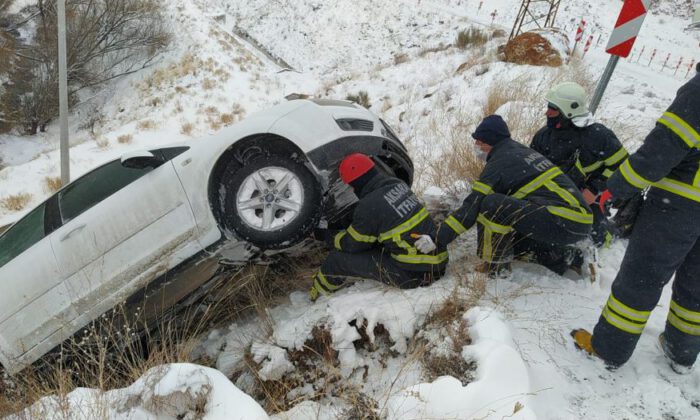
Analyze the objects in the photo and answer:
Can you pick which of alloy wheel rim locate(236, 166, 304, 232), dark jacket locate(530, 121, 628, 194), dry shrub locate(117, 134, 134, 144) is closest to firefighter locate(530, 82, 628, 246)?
dark jacket locate(530, 121, 628, 194)

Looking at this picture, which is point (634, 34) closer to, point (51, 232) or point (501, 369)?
point (501, 369)

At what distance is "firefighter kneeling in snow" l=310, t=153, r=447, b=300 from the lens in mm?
3053

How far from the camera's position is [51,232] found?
328 centimetres

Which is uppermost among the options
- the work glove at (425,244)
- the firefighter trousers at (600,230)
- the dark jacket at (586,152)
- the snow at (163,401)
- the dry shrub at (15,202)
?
the dark jacket at (586,152)

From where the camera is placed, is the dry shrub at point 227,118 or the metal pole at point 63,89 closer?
the metal pole at point 63,89

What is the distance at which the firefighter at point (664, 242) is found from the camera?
207 centimetres

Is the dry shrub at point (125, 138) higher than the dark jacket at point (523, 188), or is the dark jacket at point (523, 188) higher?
the dark jacket at point (523, 188)

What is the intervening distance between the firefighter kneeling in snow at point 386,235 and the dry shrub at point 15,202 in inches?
305

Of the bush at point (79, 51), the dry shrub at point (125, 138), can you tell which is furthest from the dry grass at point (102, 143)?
the bush at point (79, 51)

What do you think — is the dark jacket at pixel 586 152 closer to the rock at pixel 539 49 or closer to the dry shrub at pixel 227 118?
the rock at pixel 539 49

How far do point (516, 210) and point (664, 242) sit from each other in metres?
0.88

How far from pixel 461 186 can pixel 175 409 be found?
11.6 ft

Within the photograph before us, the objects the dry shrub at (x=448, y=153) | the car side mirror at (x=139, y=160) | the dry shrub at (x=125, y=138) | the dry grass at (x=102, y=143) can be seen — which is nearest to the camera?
the car side mirror at (x=139, y=160)

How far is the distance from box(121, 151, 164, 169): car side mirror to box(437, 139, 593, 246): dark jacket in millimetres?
2185
